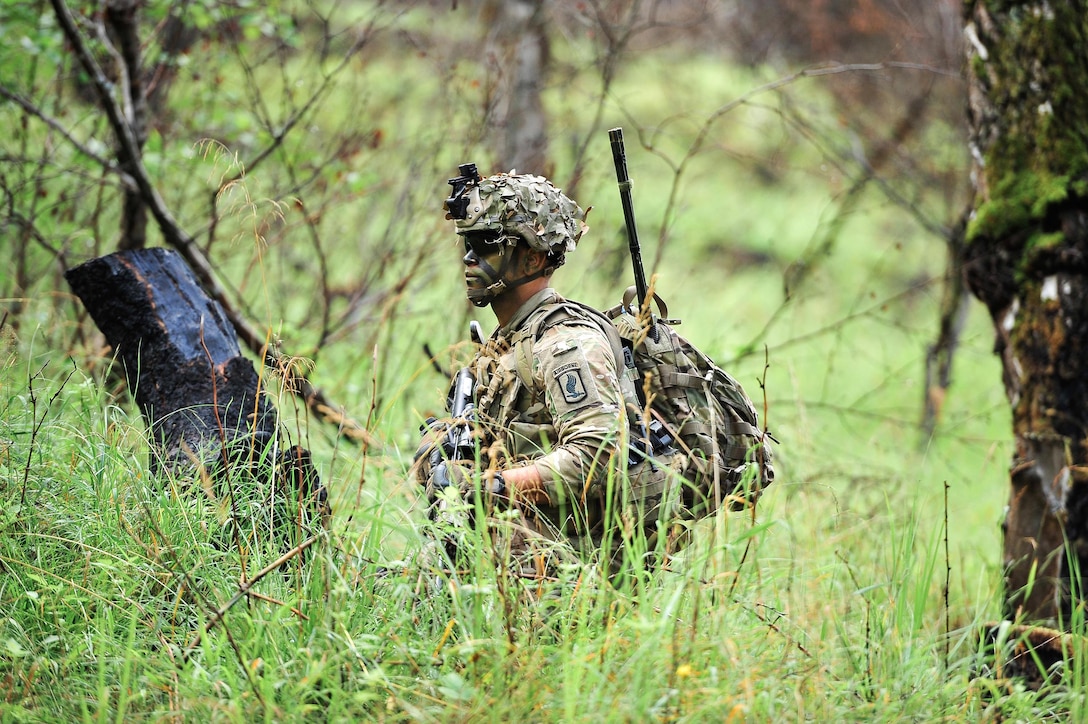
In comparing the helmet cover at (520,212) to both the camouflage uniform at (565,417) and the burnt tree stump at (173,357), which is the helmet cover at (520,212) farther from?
the burnt tree stump at (173,357)

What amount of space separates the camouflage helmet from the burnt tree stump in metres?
0.94

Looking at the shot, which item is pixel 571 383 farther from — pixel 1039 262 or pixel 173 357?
pixel 1039 262

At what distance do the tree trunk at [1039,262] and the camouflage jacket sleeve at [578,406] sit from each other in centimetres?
252

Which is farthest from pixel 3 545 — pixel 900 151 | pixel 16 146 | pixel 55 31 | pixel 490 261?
pixel 900 151

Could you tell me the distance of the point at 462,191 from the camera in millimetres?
3182

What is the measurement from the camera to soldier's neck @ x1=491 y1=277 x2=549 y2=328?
10.4ft

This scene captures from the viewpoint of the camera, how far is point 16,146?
633 cm

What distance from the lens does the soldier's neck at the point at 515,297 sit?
10.4 feet

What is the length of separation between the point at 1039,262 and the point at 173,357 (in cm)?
381

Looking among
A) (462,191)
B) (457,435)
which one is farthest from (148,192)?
(457,435)

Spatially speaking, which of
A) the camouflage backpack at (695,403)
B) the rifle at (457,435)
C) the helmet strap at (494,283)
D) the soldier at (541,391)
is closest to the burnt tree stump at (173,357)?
the rifle at (457,435)

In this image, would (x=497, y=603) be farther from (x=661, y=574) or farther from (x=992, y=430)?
(x=992, y=430)

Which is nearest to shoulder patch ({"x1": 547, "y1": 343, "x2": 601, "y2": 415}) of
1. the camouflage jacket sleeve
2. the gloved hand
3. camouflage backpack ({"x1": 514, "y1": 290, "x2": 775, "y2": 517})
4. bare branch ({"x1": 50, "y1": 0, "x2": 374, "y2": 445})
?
the camouflage jacket sleeve

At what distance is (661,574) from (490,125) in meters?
3.81
